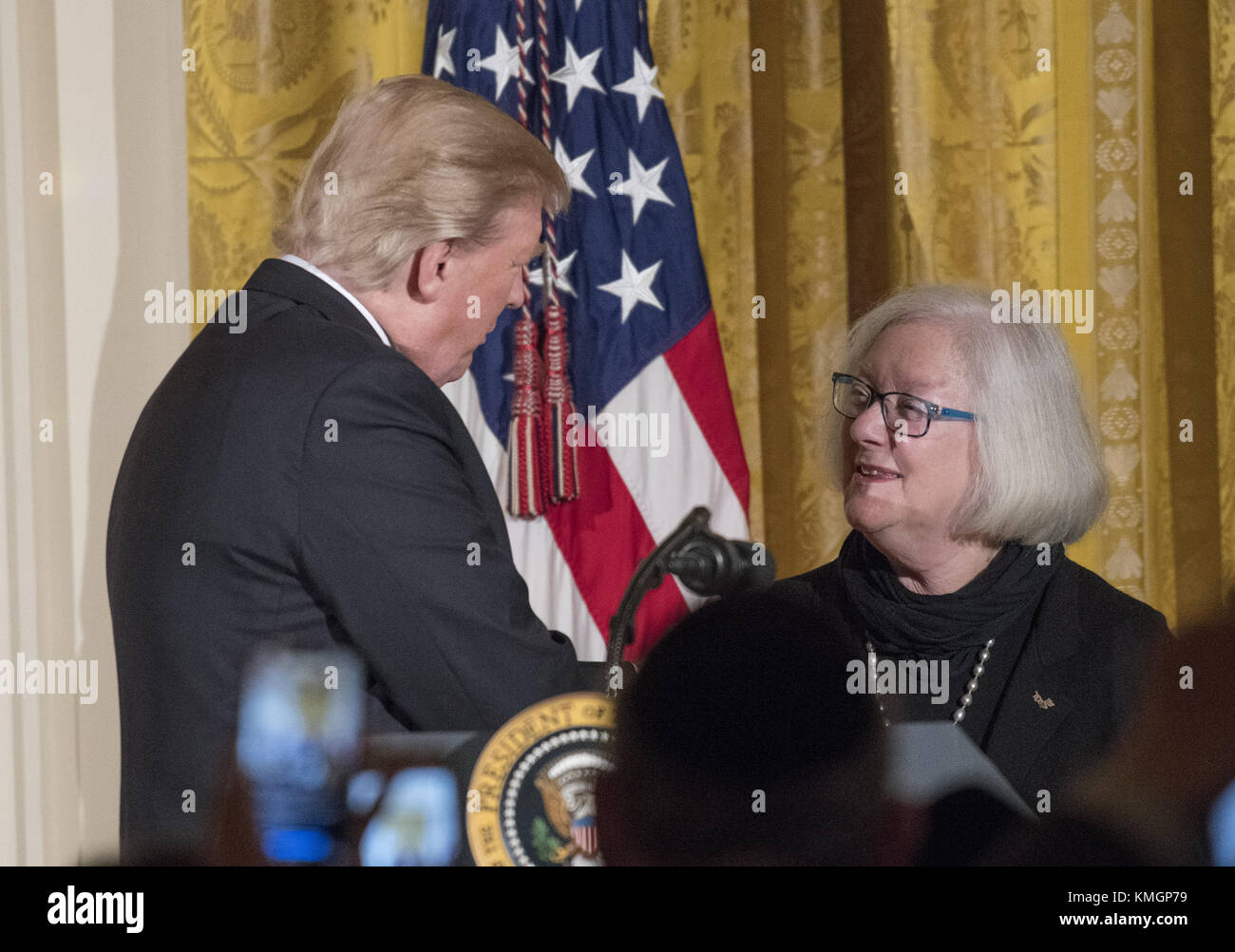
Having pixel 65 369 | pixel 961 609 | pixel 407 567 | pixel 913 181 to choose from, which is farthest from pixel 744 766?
pixel 65 369

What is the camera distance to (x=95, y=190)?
2211 millimetres

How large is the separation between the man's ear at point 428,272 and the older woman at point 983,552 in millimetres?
549

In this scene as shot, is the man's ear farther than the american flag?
No

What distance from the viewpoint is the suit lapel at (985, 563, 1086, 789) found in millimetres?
1377

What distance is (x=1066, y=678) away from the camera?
4.62ft

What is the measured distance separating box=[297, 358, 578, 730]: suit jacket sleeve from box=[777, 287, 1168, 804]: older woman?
1.52ft

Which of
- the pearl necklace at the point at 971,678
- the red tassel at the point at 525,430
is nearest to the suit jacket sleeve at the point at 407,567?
the pearl necklace at the point at 971,678

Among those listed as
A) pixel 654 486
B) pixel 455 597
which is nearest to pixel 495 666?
pixel 455 597

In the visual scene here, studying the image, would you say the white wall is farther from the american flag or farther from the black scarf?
the black scarf

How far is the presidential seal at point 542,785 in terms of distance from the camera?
112 centimetres

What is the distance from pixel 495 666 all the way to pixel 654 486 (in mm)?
1132

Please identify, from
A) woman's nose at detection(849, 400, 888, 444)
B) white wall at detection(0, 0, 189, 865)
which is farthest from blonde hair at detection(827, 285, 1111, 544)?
white wall at detection(0, 0, 189, 865)

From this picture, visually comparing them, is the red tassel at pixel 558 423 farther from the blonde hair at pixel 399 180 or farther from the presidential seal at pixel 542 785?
the presidential seal at pixel 542 785
